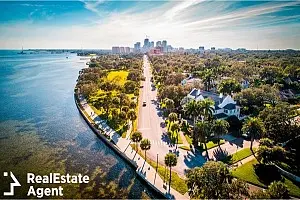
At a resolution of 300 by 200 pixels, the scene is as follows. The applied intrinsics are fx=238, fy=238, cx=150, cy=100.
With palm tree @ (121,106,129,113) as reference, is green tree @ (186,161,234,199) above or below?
above

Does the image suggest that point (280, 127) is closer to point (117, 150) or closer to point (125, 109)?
point (117, 150)

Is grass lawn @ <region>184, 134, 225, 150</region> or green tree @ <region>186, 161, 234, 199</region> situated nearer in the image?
green tree @ <region>186, 161, 234, 199</region>

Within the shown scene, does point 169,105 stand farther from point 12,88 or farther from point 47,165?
point 12,88

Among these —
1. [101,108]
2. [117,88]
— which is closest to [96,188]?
[101,108]

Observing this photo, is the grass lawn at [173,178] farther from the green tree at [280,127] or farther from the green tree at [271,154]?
the green tree at [280,127]

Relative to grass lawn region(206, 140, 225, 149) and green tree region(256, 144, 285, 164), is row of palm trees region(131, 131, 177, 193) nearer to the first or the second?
grass lawn region(206, 140, 225, 149)

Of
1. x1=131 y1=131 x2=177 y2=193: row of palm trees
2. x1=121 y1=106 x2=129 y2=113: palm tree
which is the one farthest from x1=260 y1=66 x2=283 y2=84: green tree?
x1=131 y1=131 x2=177 y2=193: row of palm trees
